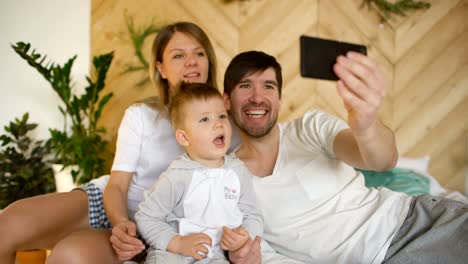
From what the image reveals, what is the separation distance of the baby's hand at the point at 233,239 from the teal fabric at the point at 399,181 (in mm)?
1570

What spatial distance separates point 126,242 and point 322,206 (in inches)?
25.3

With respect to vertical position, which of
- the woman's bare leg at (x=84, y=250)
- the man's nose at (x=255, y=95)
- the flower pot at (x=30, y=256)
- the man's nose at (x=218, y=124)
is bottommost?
the flower pot at (x=30, y=256)

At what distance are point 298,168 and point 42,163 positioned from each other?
205 centimetres

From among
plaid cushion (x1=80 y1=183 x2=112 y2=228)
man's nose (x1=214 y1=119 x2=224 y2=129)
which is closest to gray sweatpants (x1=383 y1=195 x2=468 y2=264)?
man's nose (x1=214 y1=119 x2=224 y2=129)

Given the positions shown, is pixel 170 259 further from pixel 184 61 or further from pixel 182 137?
pixel 184 61

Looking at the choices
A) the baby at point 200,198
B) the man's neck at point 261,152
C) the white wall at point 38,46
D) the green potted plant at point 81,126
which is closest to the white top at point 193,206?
the baby at point 200,198

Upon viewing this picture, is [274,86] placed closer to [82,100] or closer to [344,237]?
[344,237]

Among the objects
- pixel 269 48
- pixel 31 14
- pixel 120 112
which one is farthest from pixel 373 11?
pixel 31 14

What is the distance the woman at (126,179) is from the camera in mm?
1590

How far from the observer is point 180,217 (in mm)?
1413

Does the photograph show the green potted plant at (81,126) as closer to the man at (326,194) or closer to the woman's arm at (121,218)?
the woman's arm at (121,218)

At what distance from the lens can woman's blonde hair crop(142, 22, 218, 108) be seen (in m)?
1.89

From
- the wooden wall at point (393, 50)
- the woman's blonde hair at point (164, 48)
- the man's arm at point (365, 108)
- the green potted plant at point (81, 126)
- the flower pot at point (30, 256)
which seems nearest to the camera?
the man's arm at point (365, 108)

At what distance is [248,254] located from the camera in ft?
4.42
